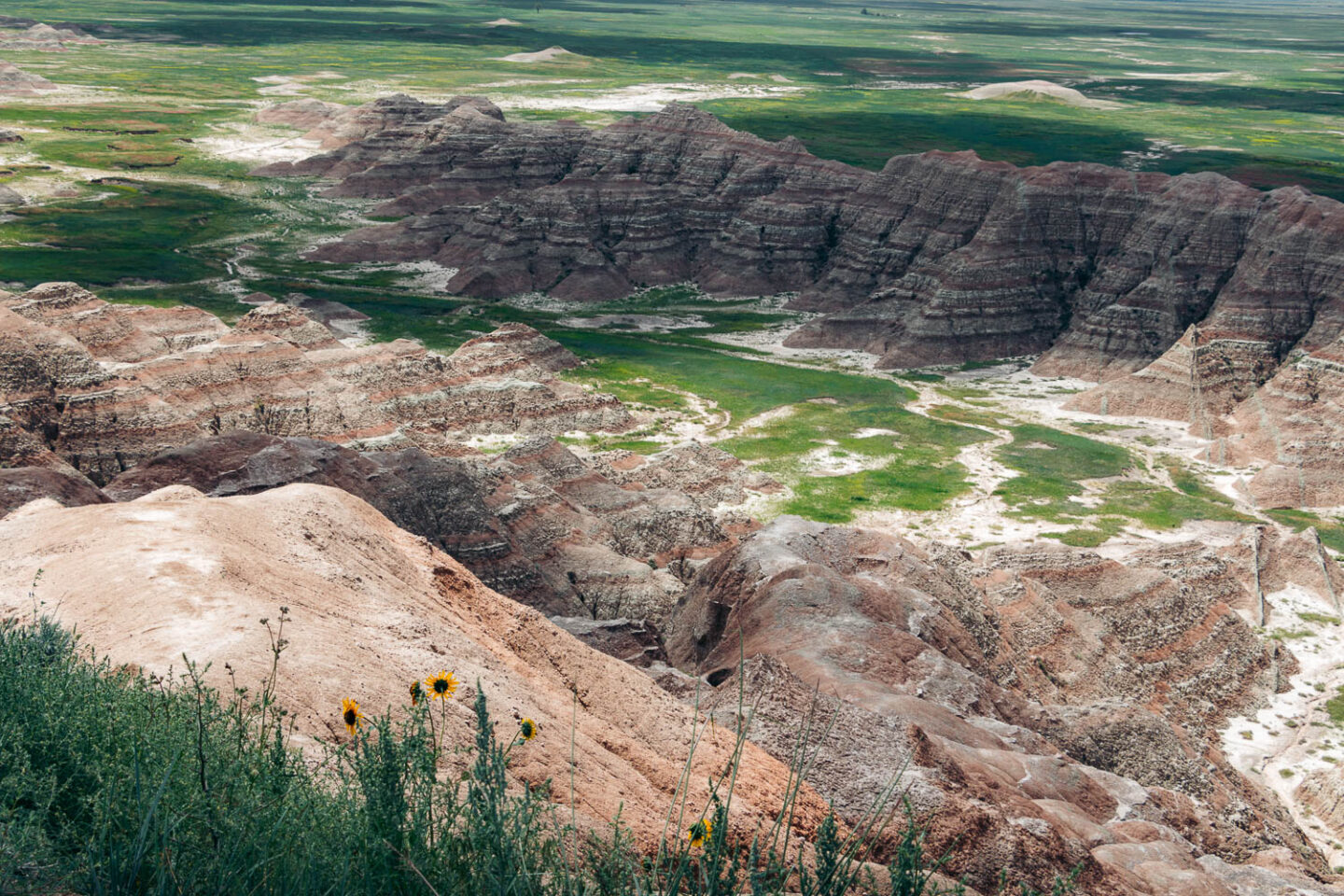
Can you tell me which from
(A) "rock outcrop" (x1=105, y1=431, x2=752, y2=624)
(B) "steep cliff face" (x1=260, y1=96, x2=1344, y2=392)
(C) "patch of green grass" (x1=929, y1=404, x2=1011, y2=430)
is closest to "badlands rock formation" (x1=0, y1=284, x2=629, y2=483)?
(A) "rock outcrop" (x1=105, y1=431, x2=752, y2=624)

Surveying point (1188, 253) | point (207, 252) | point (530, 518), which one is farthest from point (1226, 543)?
point (207, 252)

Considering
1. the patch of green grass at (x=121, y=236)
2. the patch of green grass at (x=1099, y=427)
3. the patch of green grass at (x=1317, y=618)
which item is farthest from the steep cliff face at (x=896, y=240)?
the patch of green grass at (x=1317, y=618)

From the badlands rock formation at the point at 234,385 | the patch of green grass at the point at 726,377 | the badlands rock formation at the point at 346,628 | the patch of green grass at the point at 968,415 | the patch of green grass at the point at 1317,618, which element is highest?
the badlands rock formation at the point at 346,628

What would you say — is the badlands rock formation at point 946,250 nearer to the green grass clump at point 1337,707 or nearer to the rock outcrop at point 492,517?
the green grass clump at point 1337,707

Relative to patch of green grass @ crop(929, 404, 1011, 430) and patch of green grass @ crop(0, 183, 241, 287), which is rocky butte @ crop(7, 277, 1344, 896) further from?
patch of green grass @ crop(0, 183, 241, 287)

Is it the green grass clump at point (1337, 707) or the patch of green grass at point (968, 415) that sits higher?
the green grass clump at point (1337, 707)

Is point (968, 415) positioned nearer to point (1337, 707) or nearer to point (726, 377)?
point (726, 377)
